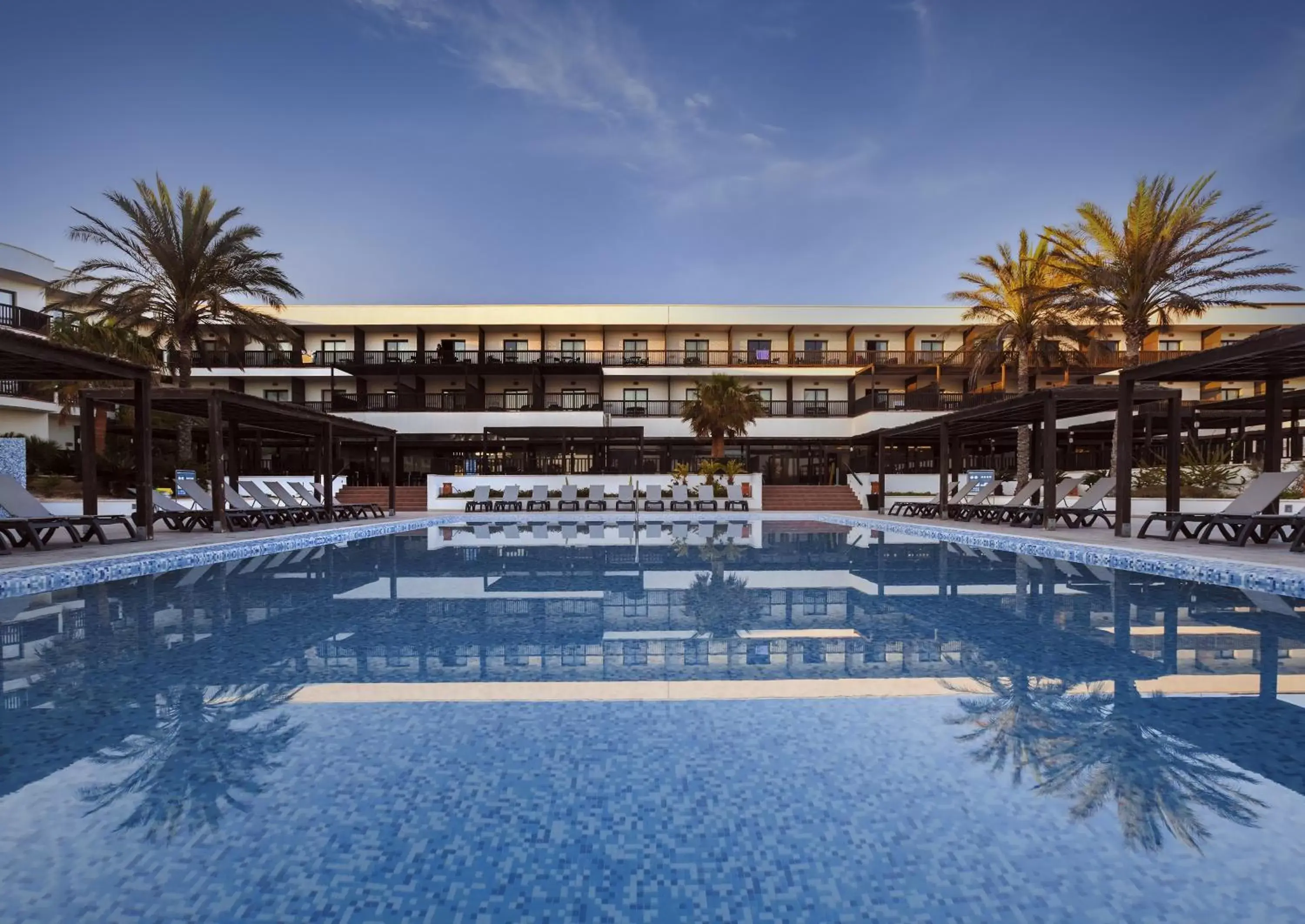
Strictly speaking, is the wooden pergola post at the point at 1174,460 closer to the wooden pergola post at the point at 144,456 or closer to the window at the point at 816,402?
the wooden pergola post at the point at 144,456

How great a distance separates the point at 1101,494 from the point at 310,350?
35.1 meters

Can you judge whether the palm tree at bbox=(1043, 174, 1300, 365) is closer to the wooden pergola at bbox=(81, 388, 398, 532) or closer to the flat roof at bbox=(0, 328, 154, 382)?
the wooden pergola at bbox=(81, 388, 398, 532)

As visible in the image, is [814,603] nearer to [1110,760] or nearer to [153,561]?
[1110,760]

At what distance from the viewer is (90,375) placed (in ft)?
36.6

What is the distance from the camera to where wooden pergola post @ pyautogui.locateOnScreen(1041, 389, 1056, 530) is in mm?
13609

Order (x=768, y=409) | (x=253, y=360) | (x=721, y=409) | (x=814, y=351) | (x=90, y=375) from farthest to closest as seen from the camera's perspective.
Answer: (x=814, y=351) < (x=768, y=409) < (x=253, y=360) < (x=721, y=409) < (x=90, y=375)

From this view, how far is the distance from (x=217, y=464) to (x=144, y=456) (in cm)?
161

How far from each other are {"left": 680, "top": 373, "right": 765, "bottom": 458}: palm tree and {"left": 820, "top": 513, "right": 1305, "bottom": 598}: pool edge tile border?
13001 mm

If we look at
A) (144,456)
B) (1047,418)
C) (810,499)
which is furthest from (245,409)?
(810,499)

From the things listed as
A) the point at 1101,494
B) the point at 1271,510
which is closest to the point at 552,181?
the point at 1101,494

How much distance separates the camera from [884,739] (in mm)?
3371

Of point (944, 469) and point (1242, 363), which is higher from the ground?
point (1242, 363)

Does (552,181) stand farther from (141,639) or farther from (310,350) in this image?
(141,639)

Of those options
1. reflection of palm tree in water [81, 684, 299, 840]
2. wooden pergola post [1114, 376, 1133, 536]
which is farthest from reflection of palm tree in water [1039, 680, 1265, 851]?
wooden pergola post [1114, 376, 1133, 536]
